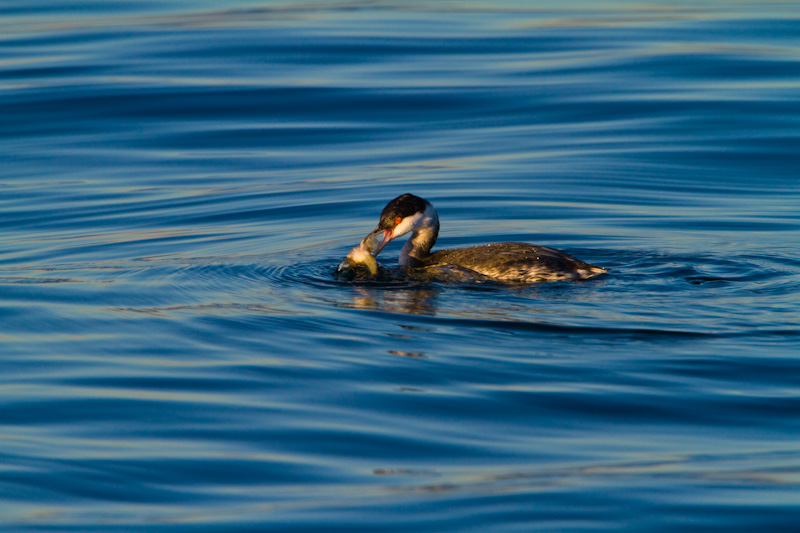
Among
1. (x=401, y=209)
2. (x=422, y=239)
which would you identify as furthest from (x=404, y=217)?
(x=422, y=239)

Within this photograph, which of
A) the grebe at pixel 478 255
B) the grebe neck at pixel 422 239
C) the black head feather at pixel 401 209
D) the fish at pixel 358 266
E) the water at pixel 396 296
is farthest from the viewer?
the grebe neck at pixel 422 239

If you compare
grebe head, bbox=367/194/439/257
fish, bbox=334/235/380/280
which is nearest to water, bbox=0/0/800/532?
fish, bbox=334/235/380/280

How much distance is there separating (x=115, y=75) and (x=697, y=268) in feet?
44.5

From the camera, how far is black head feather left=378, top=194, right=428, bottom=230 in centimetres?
1035

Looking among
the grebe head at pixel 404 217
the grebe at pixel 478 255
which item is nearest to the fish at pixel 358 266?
the grebe at pixel 478 255

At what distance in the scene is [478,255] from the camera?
9.76m

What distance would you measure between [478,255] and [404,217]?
0.93 metres

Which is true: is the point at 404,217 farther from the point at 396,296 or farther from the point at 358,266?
the point at 396,296

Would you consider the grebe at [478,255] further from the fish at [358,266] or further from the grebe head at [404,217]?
the fish at [358,266]

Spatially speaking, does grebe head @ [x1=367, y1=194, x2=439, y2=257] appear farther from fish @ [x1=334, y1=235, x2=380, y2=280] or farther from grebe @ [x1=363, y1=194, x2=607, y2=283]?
fish @ [x1=334, y1=235, x2=380, y2=280]

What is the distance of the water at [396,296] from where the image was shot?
5461 mm

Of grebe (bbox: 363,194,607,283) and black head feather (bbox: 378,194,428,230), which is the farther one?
black head feather (bbox: 378,194,428,230)

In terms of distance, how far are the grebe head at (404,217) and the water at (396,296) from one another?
0.67 meters

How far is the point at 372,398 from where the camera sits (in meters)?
6.70
